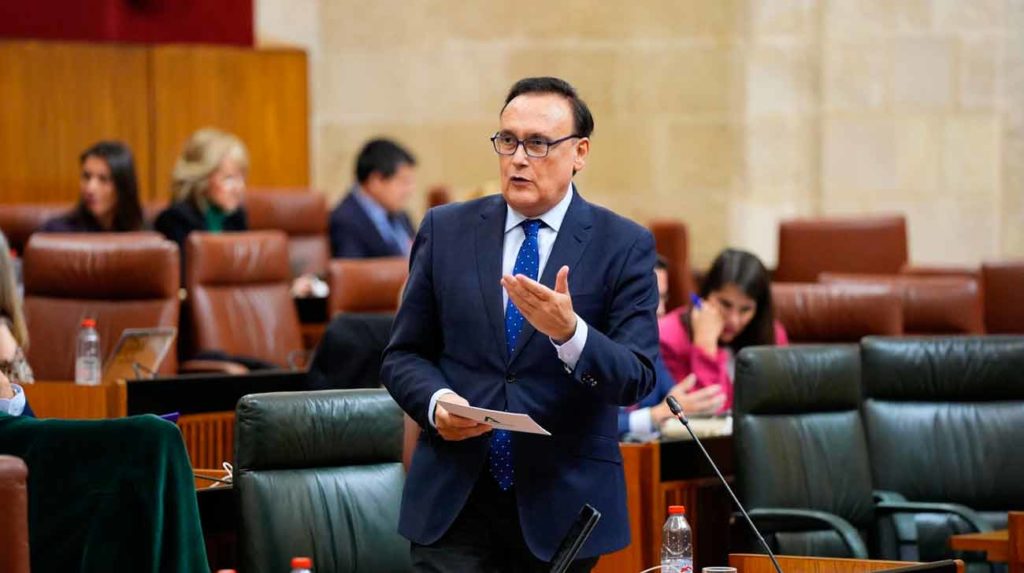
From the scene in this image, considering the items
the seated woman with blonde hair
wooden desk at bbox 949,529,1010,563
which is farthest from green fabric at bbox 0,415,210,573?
wooden desk at bbox 949,529,1010,563

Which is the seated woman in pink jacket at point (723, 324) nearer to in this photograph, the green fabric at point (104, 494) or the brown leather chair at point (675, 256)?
the brown leather chair at point (675, 256)

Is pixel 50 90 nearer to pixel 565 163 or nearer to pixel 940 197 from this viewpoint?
pixel 940 197

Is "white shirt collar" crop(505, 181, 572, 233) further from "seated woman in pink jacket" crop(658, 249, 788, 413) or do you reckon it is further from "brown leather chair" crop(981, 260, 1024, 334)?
"brown leather chair" crop(981, 260, 1024, 334)

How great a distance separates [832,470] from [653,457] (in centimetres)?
55

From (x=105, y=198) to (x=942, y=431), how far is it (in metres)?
3.47

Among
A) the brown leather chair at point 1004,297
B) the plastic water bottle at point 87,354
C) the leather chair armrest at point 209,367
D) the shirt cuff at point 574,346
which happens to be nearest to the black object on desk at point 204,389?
the plastic water bottle at point 87,354

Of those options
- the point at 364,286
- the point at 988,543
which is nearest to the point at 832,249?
the point at 364,286

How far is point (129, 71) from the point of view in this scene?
9.27 m

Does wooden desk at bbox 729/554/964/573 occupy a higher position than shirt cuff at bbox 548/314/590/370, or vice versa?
shirt cuff at bbox 548/314/590/370

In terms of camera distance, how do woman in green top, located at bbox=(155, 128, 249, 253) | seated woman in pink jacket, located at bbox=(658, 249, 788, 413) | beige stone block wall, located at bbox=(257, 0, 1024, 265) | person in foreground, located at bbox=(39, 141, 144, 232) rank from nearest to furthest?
seated woman in pink jacket, located at bbox=(658, 249, 788, 413) < person in foreground, located at bbox=(39, 141, 144, 232) < woman in green top, located at bbox=(155, 128, 249, 253) < beige stone block wall, located at bbox=(257, 0, 1024, 265)

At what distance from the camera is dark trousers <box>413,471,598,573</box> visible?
10.1ft

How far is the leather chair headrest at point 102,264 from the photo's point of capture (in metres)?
6.13

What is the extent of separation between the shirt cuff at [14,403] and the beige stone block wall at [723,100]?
266 inches

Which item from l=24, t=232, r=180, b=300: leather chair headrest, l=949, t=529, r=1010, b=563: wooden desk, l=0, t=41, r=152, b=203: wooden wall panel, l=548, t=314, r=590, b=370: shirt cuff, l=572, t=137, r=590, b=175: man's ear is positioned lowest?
l=949, t=529, r=1010, b=563: wooden desk
